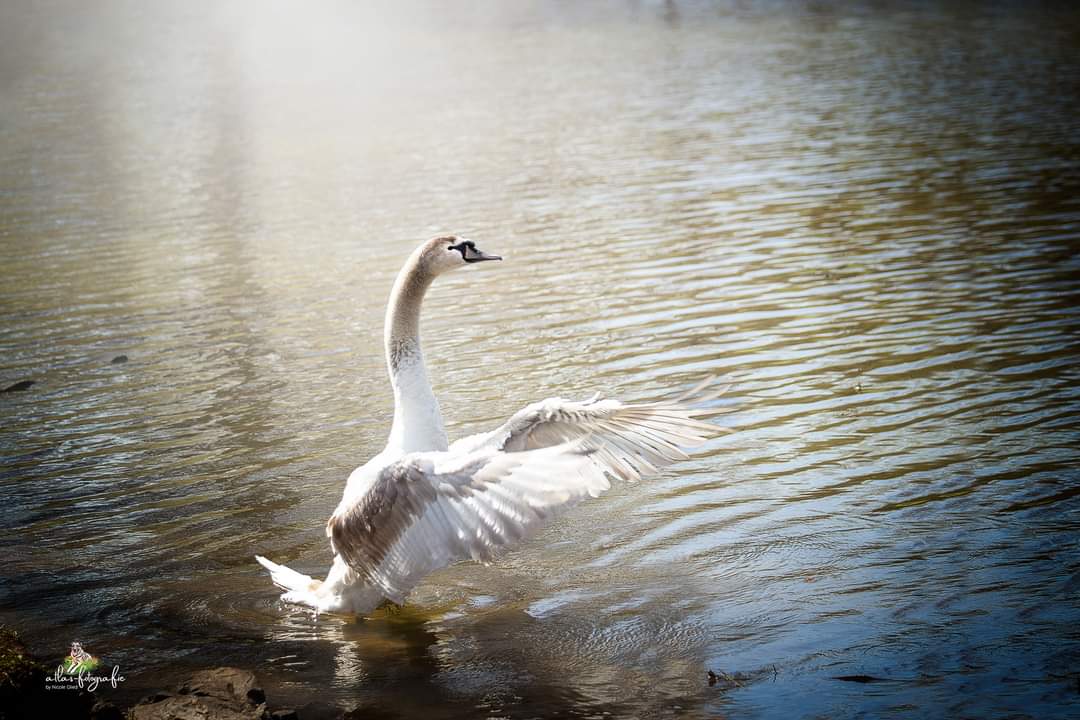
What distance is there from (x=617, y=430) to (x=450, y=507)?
1.08m

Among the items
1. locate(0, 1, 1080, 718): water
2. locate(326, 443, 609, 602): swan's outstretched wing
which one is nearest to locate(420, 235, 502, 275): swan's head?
locate(326, 443, 609, 602): swan's outstretched wing

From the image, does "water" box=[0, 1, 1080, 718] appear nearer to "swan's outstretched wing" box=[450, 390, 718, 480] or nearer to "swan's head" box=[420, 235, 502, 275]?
"swan's outstretched wing" box=[450, 390, 718, 480]

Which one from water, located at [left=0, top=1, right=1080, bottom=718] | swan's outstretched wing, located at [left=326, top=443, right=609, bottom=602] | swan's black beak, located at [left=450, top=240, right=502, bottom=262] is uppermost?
swan's black beak, located at [left=450, top=240, right=502, bottom=262]

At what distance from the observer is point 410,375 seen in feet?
20.1

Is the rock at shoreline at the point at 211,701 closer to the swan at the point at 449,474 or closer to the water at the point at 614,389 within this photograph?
the water at the point at 614,389

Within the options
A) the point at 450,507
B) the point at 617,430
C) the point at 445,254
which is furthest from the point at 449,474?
the point at 445,254

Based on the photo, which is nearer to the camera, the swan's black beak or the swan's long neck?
the swan's long neck

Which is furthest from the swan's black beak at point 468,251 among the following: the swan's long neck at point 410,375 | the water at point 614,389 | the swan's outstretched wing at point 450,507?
the water at point 614,389

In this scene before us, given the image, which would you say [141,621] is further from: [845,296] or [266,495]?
[845,296]

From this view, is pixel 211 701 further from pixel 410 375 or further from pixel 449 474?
pixel 410 375

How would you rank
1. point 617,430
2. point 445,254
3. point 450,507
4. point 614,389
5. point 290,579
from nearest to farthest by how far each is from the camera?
point 450,507 < point 617,430 < point 290,579 < point 445,254 < point 614,389

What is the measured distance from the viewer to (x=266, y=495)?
7590 mm

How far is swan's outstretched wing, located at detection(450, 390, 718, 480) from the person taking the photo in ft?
18.2

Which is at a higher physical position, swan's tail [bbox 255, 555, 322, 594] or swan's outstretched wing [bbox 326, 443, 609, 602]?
swan's outstretched wing [bbox 326, 443, 609, 602]
